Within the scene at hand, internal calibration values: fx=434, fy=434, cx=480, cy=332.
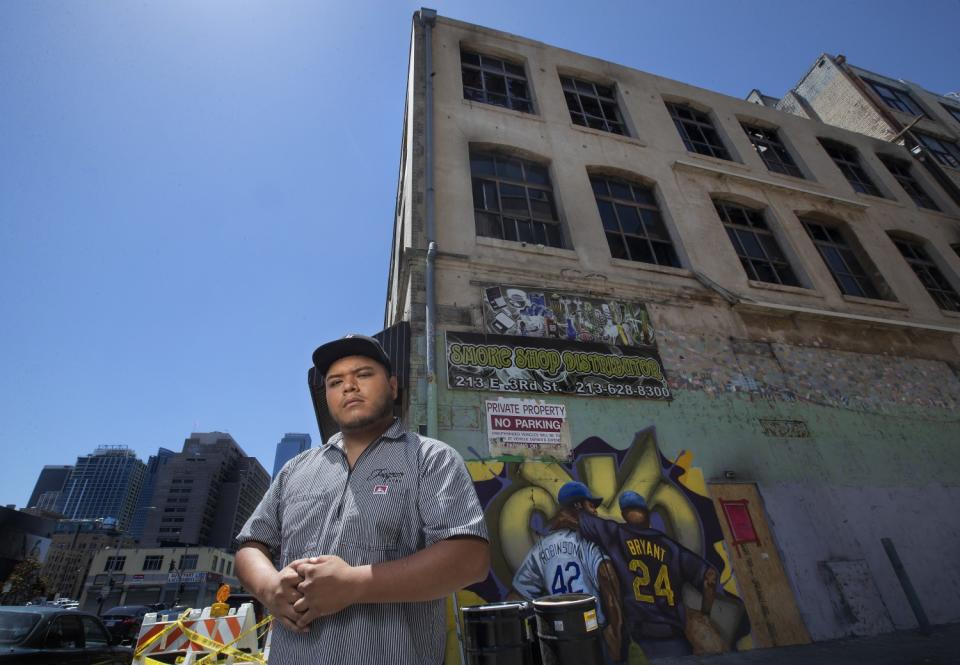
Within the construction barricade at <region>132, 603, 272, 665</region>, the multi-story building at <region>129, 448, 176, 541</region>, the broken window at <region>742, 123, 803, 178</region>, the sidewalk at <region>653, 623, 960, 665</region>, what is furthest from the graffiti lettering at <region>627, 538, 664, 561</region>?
the multi-story building at <region>129, 448, 176, 541</region>

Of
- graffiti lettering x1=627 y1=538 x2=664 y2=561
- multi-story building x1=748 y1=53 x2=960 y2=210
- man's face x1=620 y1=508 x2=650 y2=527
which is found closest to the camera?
graffiti lettering x1=627 y1=538 x2=664 y2=561

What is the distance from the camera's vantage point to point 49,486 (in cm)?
18412

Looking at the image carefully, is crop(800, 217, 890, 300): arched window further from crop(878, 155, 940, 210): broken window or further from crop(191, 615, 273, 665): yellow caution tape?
crop(191, 615, 273, 665): yellow caution tape

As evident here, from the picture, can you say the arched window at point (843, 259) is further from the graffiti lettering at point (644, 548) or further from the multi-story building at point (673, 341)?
the graffiti lettering at point (644, 548)

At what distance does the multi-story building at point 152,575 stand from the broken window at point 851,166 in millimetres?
75173

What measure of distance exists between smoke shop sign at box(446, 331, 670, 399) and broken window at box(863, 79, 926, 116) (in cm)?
2100

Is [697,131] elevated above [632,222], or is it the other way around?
[697,131]

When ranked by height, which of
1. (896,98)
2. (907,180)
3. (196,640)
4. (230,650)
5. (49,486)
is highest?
(49,486)

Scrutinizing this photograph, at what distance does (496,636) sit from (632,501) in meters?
3.62

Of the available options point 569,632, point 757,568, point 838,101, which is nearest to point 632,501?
point 757,568

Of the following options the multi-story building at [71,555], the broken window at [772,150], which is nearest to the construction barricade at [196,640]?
the broken window at [772,150]

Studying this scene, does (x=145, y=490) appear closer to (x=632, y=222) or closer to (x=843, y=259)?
(x=632, y=222)

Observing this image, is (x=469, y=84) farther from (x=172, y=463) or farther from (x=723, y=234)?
(x=172, y=463)

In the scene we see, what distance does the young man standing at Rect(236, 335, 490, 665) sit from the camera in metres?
1.40
